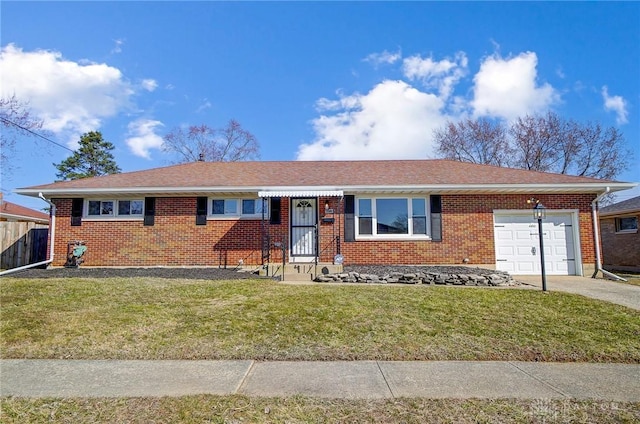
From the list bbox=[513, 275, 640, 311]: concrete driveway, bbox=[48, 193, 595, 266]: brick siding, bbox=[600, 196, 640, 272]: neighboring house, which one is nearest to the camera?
bbox=[513, 275, 640, 311]: concrete driveway

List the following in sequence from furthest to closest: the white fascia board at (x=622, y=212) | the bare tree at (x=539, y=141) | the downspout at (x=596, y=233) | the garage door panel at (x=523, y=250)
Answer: the bare tree at (x=539, y=141), the white fascia board at (x=622, y=212), the garage door panel at (x=523, y=250), the downspout at (x=596, y=233)

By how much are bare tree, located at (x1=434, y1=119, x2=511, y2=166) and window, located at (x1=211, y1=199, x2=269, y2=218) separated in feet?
71.4

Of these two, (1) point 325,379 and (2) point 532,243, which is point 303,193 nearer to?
(1) point 325,379

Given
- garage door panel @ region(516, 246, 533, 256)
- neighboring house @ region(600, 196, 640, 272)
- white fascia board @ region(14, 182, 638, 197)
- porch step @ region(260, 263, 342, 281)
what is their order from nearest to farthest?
porch step @ region(260, 263, 342, 281) → white fascia board @ region(14, 182, 638, 197) → garage door panel @ region(516, 246, 533, 256) → neighboring house @ region(600, 196, 640, 272)

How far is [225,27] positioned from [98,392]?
37.0 ft

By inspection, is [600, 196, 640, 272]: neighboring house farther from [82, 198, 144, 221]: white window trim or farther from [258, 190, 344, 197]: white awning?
[82, 198, 144, 221]: white window trim

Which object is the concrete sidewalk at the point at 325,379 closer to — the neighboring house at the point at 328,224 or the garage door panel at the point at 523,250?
the neighboring house at the point at 328,224

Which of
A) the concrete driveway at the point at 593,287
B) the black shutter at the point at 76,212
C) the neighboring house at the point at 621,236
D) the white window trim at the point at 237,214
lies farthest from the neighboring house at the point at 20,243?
the neighboring house at the point at 621,236

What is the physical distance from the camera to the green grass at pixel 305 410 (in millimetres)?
2816

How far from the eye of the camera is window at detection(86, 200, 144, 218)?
12047mm

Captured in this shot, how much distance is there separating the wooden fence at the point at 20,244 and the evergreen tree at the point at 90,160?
2157cm

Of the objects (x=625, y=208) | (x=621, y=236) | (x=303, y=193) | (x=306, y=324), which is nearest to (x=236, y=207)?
(x=303, y=193)

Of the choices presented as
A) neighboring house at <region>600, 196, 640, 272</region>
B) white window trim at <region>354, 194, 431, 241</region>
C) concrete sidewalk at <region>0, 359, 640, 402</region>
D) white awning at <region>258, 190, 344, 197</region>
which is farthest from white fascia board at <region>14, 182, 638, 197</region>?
concrete sidewalk at <region>0, 359, 640, 402</region>

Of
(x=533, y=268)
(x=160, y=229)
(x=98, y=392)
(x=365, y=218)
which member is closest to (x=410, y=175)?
(x=365, y=218)
